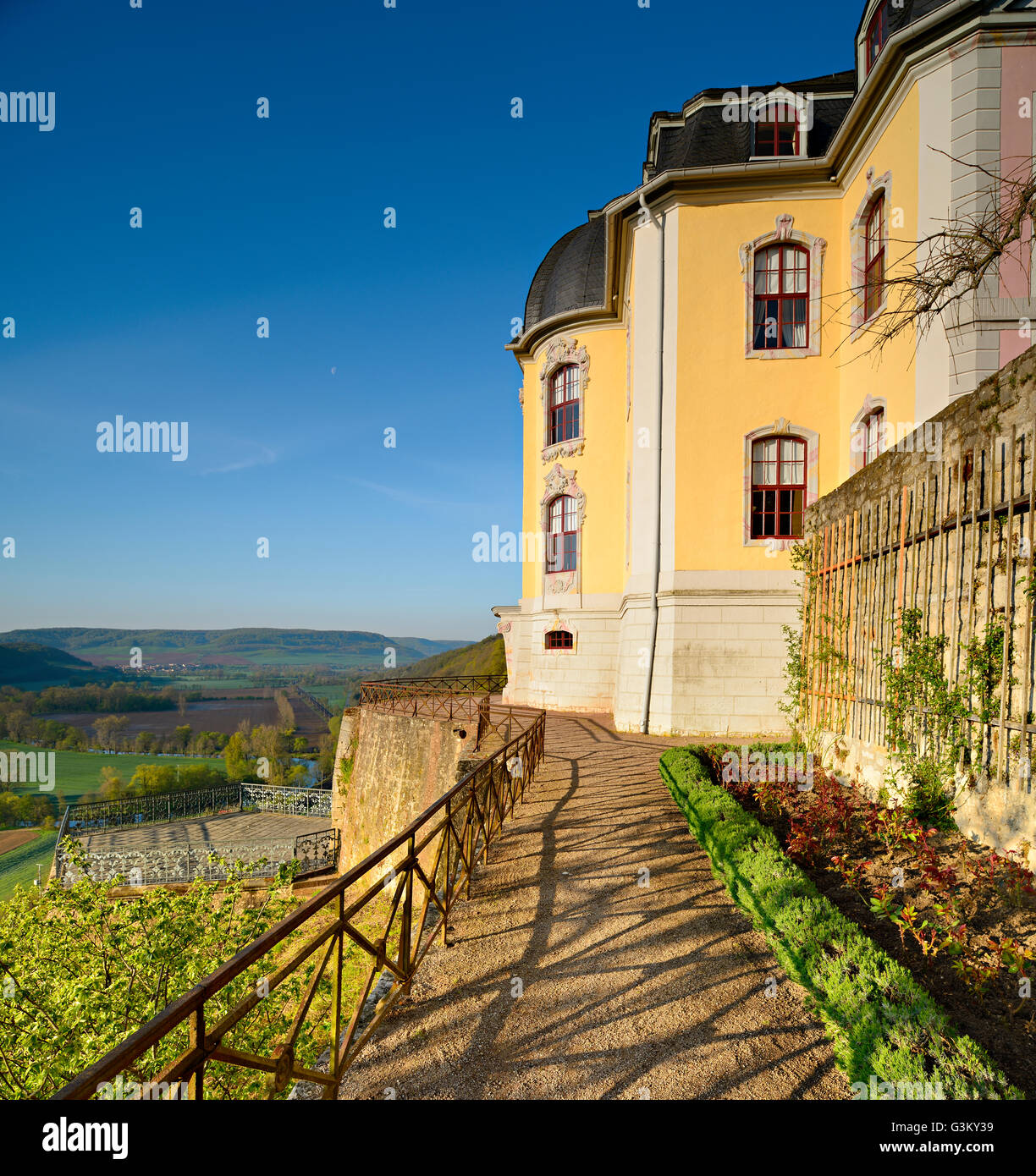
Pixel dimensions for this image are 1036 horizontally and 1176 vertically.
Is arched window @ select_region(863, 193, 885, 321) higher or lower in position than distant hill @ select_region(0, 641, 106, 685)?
higher

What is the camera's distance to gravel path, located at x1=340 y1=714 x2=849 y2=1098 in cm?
311

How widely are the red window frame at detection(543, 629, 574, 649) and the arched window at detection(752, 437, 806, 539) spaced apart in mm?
6738

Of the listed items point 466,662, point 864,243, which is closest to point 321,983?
point 864,243

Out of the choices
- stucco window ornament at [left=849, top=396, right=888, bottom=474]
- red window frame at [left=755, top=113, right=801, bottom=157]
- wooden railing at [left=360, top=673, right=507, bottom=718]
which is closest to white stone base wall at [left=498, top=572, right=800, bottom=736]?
stucco window ornament at [left=849, top=396, right=888, bottom=474]

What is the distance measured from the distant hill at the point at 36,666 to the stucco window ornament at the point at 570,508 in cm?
13795

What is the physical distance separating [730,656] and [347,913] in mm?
11158

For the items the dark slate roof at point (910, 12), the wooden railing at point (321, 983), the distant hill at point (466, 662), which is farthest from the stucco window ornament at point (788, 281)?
the distant hill at point (466, 662)

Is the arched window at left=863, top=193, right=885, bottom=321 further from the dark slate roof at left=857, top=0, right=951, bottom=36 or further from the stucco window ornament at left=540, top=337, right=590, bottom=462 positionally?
the stucco window ornament at left=540, top=337, right=590, bottom=462

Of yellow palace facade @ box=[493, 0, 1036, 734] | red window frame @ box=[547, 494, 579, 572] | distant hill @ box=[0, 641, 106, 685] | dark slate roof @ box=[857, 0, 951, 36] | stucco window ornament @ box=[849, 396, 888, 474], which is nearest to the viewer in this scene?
dark slate roof @ box=[857, 0, 951, 36]

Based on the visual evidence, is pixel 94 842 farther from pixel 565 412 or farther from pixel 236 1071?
pixel 236 1071

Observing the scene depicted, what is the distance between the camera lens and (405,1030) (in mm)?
3604

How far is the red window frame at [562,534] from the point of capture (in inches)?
738

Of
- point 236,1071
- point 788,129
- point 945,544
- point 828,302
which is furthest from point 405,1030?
Answer: point 788,129

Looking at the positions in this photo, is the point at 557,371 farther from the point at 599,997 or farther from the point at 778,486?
the point at 599,997
